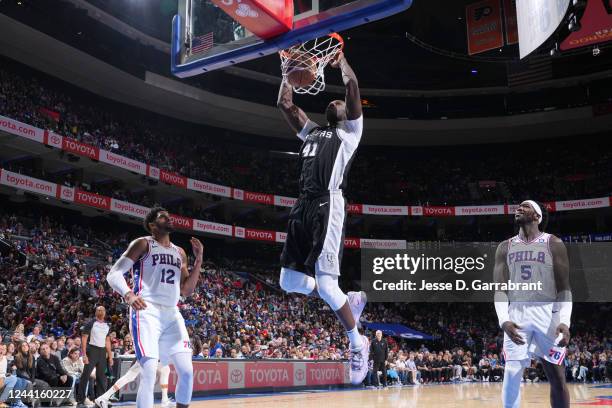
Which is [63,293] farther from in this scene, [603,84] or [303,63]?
[603,84]

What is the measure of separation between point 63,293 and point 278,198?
14.2 m

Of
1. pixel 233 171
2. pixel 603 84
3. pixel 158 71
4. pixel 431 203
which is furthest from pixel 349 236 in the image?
pixel 603 84

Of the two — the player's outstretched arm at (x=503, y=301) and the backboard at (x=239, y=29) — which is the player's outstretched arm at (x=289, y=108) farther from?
the player's outstretched arm at (x=503, y=301)

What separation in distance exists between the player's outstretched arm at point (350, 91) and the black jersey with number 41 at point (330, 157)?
94mm

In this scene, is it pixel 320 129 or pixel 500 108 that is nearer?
pixel 320 129

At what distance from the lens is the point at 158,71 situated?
92.0ft

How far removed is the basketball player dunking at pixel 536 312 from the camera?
17.5 ft

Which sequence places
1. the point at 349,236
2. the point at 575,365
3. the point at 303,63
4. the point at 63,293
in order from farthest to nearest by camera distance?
the point at 349,236 → the point at 575,365 → the point at 63,293 → the point at 303,63

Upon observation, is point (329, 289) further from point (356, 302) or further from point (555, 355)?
point (555, 355)

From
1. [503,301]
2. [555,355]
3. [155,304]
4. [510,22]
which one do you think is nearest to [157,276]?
[155,304]

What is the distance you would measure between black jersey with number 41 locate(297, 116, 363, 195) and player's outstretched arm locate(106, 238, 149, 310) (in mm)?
1765

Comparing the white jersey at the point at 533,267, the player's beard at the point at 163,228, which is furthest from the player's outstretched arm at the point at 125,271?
the white jersey at the point at 533,267

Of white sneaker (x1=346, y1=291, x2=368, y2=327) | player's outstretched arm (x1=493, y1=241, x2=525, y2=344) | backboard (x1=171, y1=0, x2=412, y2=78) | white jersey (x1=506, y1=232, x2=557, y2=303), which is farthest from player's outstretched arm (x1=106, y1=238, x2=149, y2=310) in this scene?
white jersey (x1=506, y1=232, x2=557, y2=303)

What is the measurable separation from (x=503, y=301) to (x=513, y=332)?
0.97 feet
